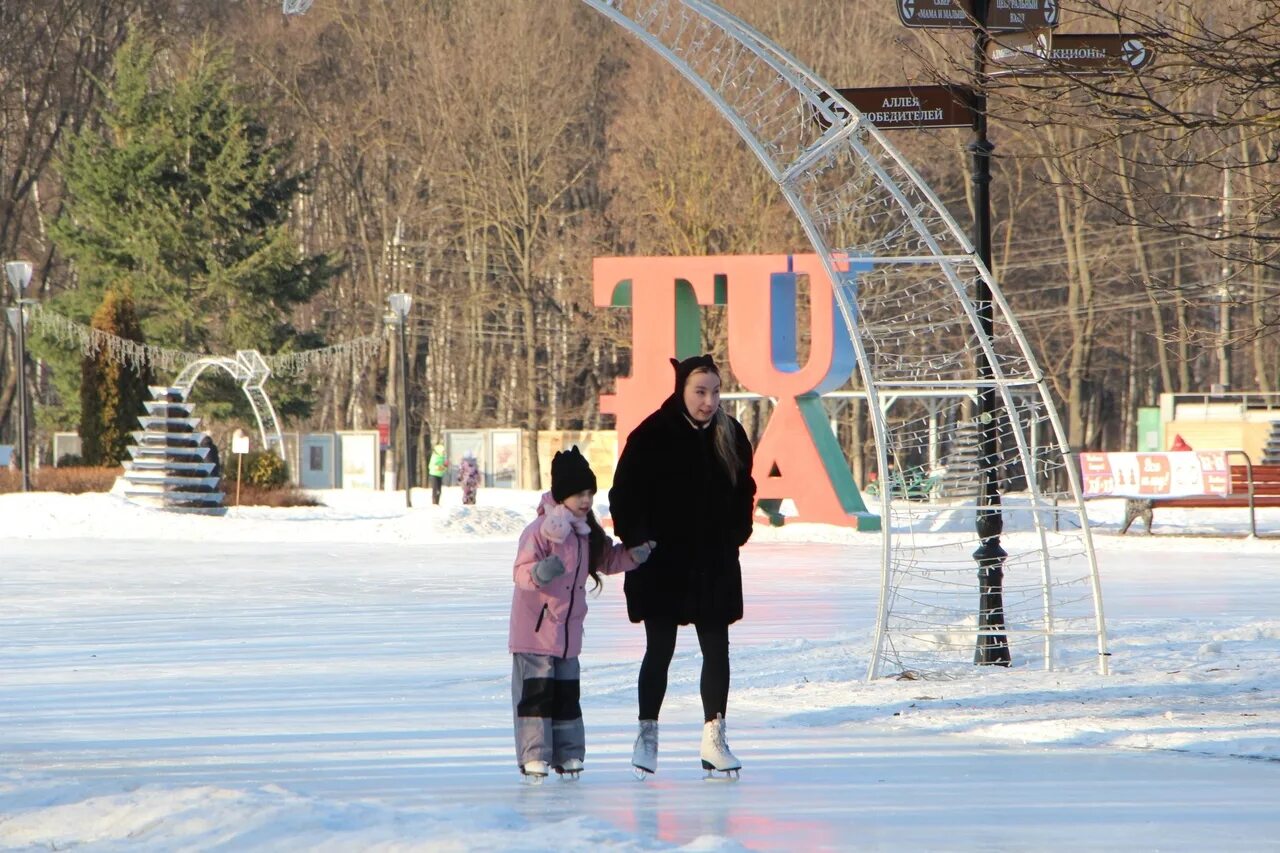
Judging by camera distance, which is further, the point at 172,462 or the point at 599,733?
the point at 172,462

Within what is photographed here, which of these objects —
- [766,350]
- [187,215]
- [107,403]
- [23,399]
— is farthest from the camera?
[187,215]

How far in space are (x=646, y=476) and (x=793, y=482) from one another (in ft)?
63.8

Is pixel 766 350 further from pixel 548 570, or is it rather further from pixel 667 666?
pixel 548 570

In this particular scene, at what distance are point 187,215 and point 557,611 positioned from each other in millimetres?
43342

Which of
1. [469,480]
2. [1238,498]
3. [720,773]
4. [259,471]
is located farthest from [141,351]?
[720,773]

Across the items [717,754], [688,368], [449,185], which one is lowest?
[717,754]

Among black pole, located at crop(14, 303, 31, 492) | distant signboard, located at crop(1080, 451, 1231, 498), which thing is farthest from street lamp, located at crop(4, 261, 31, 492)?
distant signboard, located at crop(1080, 451, 1231, 498)

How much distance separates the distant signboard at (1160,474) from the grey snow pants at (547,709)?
1855cm

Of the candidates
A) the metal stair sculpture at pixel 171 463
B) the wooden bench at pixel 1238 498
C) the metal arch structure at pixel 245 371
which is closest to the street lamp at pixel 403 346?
the metal arch structure at pixel 245 371

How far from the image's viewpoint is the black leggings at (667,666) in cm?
657

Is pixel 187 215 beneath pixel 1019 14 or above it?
above

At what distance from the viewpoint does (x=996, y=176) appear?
48625mm

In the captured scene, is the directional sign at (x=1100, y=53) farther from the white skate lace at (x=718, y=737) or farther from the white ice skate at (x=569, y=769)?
the white ice skate at (x=569, y=769)

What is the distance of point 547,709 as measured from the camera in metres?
6.59
